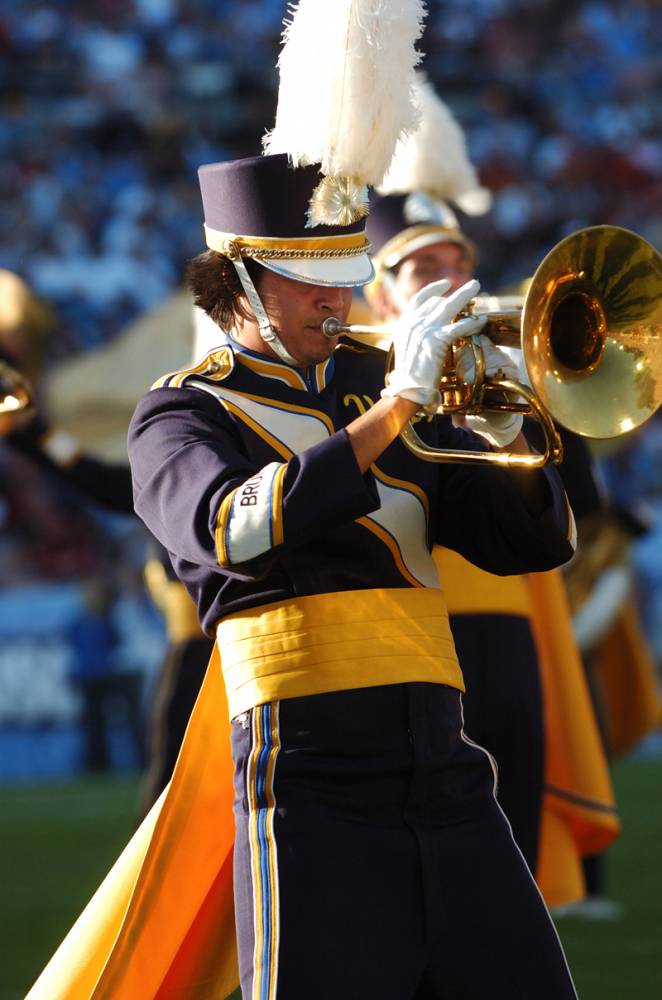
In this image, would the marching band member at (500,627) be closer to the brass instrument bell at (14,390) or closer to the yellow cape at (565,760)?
the yellow cape at (565,760)

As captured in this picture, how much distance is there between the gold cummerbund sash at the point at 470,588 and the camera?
4.04 m

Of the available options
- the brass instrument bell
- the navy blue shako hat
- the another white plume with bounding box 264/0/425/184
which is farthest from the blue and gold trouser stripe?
the brass instrument bell

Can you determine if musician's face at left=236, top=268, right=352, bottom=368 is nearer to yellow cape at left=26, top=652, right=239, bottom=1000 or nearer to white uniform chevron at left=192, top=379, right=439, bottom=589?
white uniform chevron at left=192, top=379, right=439, bottom=589

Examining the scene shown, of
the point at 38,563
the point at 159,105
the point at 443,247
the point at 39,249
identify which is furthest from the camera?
the point at 159,105

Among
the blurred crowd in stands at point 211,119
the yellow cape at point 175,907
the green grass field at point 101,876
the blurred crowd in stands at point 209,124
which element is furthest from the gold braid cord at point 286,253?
the blurred crowd in stands at point 211,119

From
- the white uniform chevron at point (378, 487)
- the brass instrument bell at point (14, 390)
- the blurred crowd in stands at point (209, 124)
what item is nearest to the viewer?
the white uniform chevron at point (378, 487)

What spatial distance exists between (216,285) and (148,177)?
1148 centimetres

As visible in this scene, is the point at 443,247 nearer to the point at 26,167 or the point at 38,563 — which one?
the point at 38,563

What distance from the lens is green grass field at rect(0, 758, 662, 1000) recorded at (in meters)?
5.44

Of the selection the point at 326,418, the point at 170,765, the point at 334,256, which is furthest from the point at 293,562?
the point at 170,765

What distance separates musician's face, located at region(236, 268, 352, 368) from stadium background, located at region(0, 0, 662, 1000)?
309 inches

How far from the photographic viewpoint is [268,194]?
2883 mm

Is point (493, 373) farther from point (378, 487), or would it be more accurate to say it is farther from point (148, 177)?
point (148, 177)

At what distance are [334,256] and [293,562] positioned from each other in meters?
0.52
